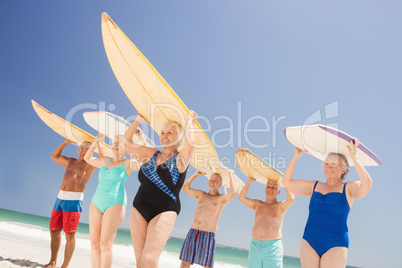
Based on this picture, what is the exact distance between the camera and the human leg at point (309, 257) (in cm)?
327

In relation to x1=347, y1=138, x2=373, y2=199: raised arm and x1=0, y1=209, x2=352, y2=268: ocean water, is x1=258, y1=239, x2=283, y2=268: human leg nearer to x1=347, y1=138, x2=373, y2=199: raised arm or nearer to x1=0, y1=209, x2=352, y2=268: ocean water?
x1=347, y1=138, x2=373, y2=199: raised arm

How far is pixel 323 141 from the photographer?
150 inches

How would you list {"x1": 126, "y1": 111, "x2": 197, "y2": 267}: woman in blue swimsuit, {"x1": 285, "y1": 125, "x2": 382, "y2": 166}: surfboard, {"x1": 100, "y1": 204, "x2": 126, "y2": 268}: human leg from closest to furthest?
{"x1": 126, "y1": 111, "x2": 197, "y2": 267}: woman in blue swimsuit < {"x1": 285, "y1": 125, "x2": 382, "y2": 166}: surfboard < {"x1": 100, "y1": 204, "x2": 126, "y2": 268}: human leg

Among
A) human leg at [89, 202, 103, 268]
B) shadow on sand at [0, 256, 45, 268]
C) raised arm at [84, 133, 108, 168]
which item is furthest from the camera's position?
shadow on sand at [0, 256, 45, 268]

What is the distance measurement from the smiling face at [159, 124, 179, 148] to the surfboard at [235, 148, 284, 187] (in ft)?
6.37

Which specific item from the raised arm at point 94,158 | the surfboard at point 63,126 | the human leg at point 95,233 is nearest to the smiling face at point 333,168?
the human leg at point 95,233

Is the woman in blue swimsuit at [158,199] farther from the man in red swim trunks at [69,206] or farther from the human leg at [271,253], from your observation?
the man in red swim trunks at [69,206]

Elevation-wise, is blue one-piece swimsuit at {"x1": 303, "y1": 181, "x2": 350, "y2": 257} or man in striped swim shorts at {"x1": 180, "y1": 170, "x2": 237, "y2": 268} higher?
blue one-piece swimsuit at {"x1": 303, "y1": 181, "x2": 350, "y2": 257}

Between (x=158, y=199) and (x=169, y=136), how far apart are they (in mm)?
884

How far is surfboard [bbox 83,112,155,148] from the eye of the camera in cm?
512

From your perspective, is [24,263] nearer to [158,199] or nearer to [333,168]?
[158,199]

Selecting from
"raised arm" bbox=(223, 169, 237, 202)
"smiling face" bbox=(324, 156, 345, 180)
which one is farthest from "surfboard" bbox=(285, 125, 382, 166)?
"raised arm" bbox=(223, 169, 237, 202)

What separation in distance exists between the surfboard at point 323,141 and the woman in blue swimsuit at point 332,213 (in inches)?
4.7

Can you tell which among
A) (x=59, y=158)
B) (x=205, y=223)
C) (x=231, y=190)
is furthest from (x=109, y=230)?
(x=59, y=158)
